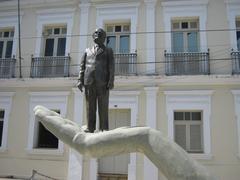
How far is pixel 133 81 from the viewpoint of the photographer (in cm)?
1201

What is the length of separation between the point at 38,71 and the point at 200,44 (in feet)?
22.1

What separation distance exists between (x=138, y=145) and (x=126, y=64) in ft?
25.8

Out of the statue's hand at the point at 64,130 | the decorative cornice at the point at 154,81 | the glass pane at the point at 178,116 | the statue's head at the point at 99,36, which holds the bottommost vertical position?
the statue's hand at the point at 64,130

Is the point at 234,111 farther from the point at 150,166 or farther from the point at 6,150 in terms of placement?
the point at 6,150

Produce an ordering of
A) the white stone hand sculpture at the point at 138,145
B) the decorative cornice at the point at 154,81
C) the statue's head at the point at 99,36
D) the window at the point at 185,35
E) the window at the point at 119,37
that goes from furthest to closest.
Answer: the window at the point at 119,37, the window at the point at 185,35, the decorative cornice at the point at 154,81, the statue's head at the point at 99,36, the white stone hand sculpture at the point at 138,145

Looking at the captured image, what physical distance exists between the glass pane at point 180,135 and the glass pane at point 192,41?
10.2ft

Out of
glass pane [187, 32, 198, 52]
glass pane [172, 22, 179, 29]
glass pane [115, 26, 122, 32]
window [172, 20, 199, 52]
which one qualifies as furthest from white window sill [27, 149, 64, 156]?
glass pane [172, 22, 179, 29]

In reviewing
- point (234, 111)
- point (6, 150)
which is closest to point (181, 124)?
point (234, 111)

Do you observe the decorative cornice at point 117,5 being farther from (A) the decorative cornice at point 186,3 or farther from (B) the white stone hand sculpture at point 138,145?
(B) the white stone hand sculpture at point 138,145

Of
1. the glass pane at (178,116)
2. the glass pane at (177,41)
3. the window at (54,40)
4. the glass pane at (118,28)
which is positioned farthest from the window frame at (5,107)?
the glass pane at (177,41)

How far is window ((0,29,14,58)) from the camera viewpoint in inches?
551

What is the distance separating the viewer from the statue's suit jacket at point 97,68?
19.1 ft

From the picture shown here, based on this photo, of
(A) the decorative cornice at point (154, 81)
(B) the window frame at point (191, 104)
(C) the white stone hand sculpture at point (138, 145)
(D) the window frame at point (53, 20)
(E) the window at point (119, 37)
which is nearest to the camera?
(C) the white stone hand sculpture at point (138, 145)

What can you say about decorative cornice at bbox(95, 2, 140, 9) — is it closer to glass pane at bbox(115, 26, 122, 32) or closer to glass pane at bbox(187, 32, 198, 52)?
glass pane at bbox(115, 26, 122, 32)
